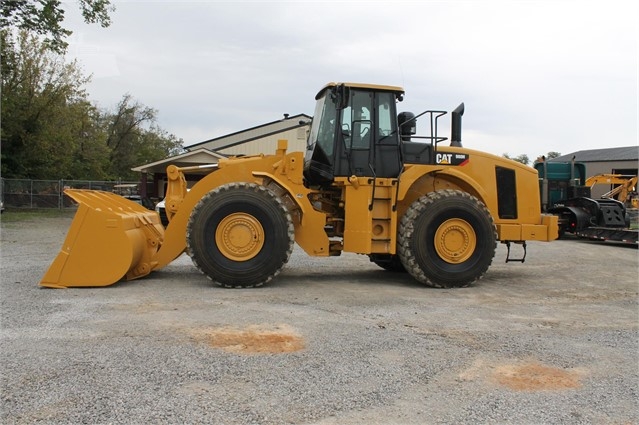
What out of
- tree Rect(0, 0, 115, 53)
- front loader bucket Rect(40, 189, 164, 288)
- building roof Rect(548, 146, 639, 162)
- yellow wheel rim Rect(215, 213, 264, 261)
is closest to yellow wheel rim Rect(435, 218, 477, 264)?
yellow wheel rim Rect(215, 213, 264, 261)

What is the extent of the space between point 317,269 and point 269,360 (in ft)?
18.0

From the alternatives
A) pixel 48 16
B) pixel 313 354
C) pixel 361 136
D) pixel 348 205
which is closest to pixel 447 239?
pixel 348 205

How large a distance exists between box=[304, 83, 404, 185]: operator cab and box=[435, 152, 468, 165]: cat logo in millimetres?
651

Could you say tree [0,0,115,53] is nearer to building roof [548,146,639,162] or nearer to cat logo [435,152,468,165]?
cat logo [435,152,468,165]

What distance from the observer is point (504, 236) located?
853cm

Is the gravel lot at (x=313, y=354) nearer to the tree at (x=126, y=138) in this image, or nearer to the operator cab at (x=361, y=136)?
the operator cab at (x=361, y=136)

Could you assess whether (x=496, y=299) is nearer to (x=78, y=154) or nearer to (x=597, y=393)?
(x=597, y=393)

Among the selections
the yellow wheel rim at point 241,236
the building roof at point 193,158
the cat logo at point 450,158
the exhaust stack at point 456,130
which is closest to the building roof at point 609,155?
the building roof at point 193,158

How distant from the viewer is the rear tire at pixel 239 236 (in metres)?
Result: 7.38

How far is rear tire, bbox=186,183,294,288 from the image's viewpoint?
7.38 metres

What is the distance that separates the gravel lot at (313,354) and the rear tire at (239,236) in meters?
0.32

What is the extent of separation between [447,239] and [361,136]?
2.00 meters

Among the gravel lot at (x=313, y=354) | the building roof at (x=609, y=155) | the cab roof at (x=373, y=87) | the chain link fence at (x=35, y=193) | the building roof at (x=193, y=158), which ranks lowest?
the gravel lot at (x=313, y=354)

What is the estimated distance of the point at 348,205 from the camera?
313 inches
